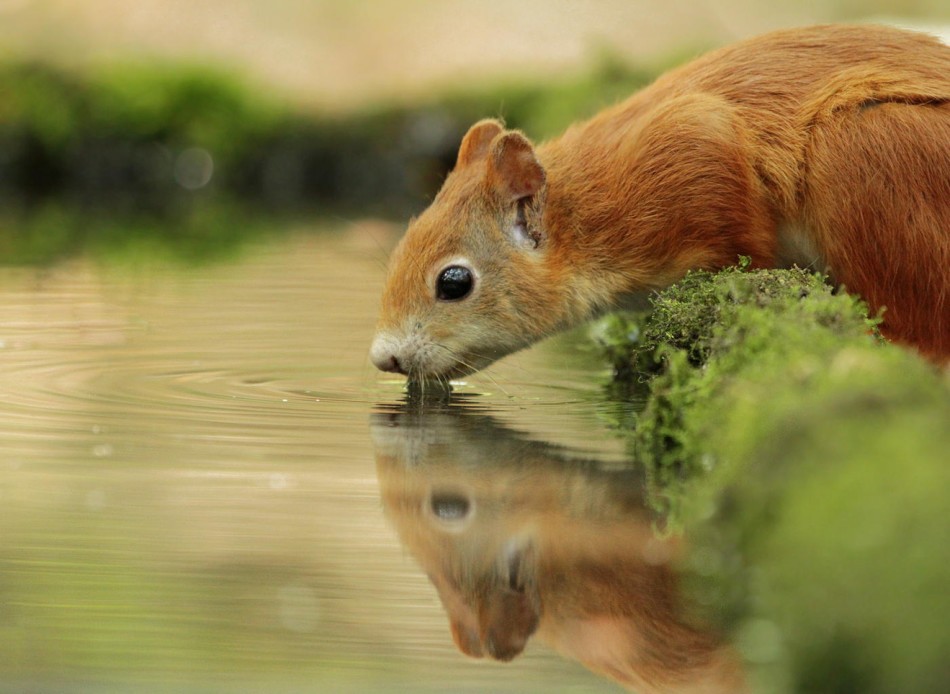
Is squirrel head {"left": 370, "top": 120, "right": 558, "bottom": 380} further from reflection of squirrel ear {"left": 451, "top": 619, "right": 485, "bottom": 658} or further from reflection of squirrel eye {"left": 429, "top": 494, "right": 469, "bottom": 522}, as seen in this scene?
reflection of squirrel ear {"left": 451, "top": 619, "right": 485, "bottom": 658}

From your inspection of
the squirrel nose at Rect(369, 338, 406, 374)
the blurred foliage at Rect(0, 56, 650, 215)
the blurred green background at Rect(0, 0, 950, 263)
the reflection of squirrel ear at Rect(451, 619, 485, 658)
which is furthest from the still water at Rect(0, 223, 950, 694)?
the blurred foliage at Rect(0, 56, 650, 215)

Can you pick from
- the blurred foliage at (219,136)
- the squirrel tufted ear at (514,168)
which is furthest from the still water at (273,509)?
the blurred foliage at (219,136)

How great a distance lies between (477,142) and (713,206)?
117 centimetres

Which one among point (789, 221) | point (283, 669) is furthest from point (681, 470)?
point (283, 669)

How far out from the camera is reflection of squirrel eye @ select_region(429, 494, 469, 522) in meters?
3.77

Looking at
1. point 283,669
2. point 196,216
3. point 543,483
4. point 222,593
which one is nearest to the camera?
point 283,669

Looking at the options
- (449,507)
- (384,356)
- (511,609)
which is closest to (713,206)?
(384,356)

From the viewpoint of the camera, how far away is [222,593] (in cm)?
305

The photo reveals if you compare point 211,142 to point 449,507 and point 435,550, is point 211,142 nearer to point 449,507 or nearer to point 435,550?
point 449,507

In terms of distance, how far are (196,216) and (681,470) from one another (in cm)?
1116

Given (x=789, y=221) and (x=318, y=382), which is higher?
(x=789, y=221)

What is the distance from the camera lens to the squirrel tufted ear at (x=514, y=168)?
17.7 feet

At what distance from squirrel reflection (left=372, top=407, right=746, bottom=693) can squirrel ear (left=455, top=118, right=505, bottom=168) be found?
4.94 ft

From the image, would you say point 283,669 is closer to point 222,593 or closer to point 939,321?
point 222,593
